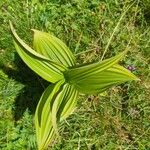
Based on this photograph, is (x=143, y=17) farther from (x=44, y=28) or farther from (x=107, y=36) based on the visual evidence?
(x=44, y=28)

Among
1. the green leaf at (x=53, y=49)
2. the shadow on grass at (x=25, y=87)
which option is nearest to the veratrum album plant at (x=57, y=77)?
the green leaf at (x=53, y=49)

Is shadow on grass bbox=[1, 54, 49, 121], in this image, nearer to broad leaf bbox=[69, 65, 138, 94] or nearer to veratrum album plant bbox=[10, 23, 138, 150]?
veratrum album plant bbox=[10, 23, 138, 150]

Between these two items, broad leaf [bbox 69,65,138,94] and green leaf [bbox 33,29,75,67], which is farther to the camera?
green leaf [bbox 33,29,75,67]

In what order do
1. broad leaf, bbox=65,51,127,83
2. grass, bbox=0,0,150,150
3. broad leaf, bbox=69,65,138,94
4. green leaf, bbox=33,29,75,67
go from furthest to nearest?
grass, bbox=0,0,150,150 < green leaf, bbox=33,29,75,67 < broad leaf, bbox=69,65,138,94 < broad leaf, bbox=65,51,127,83

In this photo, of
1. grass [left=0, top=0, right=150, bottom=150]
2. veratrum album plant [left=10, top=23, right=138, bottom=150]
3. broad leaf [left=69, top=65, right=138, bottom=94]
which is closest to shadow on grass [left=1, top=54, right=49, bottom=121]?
grass [left=0, top=0, right=150, bottom=150]

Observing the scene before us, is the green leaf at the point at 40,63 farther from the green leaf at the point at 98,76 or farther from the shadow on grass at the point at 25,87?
the shadow on grass at the point at 25,87

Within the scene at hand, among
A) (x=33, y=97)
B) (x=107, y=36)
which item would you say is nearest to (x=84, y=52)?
(x=107, y=36)

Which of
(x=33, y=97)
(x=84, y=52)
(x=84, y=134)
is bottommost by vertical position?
(x=84, y=134)

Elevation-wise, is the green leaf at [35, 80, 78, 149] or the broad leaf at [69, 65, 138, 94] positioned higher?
the broad leaf at [69, 65, 138, 94]
